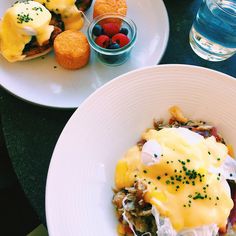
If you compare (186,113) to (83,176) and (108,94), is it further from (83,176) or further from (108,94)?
(83,176)

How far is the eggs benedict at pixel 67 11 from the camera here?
1.54 meters

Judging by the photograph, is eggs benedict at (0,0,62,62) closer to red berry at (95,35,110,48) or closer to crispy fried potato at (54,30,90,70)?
crispy fried potato at (54,30,90,70)

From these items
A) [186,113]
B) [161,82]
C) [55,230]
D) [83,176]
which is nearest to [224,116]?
[186,113]

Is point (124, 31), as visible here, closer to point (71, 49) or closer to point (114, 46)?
point (114, 46)

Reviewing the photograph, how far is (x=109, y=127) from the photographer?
50.8 inches

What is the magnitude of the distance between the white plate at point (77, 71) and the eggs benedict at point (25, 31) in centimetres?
5

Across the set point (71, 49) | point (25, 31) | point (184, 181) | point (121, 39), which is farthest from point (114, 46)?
point (184, 181)

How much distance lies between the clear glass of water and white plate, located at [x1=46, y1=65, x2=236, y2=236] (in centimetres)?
26

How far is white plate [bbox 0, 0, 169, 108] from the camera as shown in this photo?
4.85 ft

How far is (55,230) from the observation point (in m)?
1.12

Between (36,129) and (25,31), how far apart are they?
0.36 metres

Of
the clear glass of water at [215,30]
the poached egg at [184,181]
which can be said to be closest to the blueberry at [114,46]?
the clear glass of water at [215,30]

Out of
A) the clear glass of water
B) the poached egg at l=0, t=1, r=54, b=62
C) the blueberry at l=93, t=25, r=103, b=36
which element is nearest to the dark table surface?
the clear glass of water

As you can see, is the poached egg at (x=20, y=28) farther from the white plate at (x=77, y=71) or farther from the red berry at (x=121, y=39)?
the red berry at (x=121, y=39)
